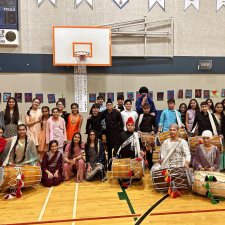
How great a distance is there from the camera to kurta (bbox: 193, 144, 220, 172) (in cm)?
414

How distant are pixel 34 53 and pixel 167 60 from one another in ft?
15.6

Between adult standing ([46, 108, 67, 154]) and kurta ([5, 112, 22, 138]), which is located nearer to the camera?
kurta ([5, 112, 22, 138])

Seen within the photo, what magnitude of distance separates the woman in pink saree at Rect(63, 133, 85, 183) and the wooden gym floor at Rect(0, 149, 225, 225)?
1.13 ft

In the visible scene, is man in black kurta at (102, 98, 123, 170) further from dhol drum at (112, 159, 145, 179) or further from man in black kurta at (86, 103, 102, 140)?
dhol drum at (112, 159, 145, 179)

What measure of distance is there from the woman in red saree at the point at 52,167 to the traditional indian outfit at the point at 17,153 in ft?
0.78

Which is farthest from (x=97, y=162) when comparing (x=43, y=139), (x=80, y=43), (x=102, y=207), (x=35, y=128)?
(x=80, y=43)

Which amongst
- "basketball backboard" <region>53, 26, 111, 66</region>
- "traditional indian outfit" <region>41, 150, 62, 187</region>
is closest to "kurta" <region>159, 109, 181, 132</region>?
"traditional indian outfit" <region>41, 150, 62, 187</region>

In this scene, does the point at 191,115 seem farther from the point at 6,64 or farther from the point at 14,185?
the point at 6,64

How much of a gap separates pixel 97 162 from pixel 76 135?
0.73 m

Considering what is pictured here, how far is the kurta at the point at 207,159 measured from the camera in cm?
414

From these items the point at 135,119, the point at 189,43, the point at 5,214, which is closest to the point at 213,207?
the point at 135,119

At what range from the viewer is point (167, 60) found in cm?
823

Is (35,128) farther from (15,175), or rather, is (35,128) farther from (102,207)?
(102,207)

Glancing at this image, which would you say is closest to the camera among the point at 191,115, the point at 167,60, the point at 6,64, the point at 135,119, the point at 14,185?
the point at 14,185
